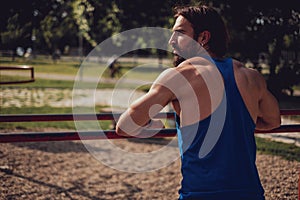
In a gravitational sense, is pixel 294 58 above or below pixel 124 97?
above

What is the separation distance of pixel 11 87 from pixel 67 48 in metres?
22.8

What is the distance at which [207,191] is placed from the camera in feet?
5.02

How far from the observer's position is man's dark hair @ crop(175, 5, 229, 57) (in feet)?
5.21

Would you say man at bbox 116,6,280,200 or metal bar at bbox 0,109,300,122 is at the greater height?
man at bbox 116,6,280,200

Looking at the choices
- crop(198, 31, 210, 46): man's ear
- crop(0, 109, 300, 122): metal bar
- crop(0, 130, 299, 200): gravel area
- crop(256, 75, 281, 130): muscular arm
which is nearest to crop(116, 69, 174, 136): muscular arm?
crop(198, 31, 210, 46): man's ear

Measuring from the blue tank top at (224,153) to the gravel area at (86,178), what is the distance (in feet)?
10.0

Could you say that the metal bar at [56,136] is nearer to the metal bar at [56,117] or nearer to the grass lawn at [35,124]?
the metal bar at [56,117]

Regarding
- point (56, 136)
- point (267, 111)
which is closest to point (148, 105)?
point (267, 111)

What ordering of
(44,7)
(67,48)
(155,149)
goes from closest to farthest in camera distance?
(44,7), (155,149), (67,48)

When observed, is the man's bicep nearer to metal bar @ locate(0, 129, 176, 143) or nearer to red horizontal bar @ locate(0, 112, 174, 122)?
metal bar @ locate(0, 129, 176, 143)

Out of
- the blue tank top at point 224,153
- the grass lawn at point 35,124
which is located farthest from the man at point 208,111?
the grass lawn at point 35,124

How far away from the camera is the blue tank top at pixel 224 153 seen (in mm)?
1509

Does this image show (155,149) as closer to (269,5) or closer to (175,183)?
(175,183)

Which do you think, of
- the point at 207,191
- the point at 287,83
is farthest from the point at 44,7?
the point at 207,191
